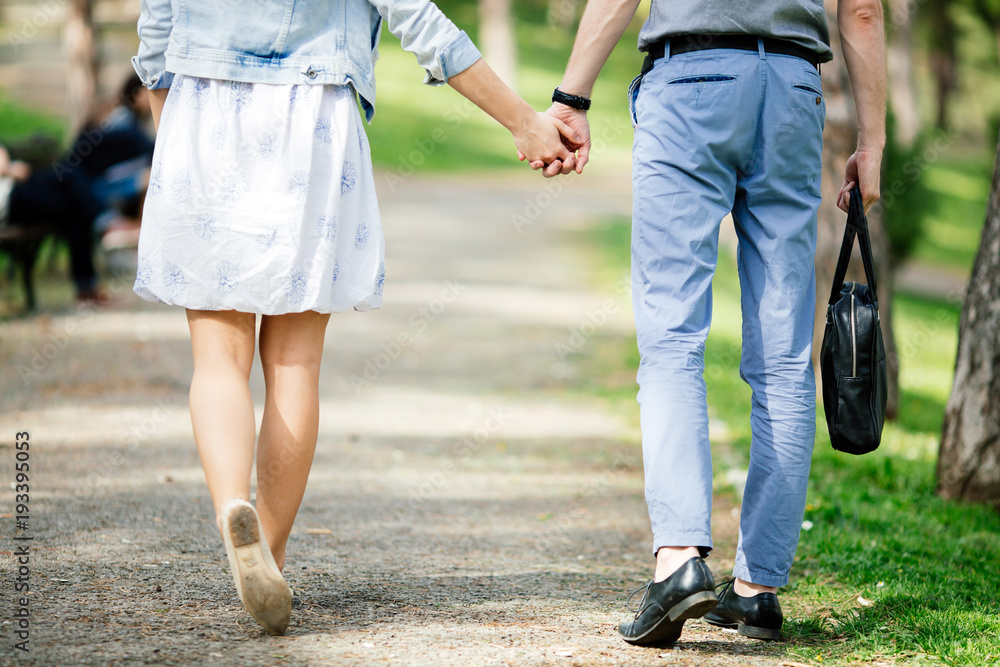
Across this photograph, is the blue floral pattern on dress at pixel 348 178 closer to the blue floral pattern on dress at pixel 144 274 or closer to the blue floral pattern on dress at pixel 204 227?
the blue floral pattern on dress at pixel 204 227

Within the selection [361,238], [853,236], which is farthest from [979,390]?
[361,238]

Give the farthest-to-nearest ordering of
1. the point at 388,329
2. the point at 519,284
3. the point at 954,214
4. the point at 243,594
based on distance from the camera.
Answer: the point at 954,214, the point at 519,284, the point at 388,329, the point at 243,594

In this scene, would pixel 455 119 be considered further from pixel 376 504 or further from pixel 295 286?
pixel 295 286

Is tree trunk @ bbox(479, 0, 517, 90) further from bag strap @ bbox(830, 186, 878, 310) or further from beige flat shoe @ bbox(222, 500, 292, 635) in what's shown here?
beige flat shoe @ bbox(222, 500, 292, 635)

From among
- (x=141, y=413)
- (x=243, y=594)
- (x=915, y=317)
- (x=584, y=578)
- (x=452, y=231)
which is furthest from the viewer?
(x=452, y=231)

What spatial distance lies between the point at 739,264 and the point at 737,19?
62cm

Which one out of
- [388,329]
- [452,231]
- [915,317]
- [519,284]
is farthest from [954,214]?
[388,329]

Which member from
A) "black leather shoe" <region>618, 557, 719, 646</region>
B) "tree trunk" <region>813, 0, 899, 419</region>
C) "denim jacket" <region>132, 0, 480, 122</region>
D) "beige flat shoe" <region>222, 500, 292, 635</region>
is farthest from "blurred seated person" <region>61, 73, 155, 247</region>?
"black leather shoe" <region>618, 557, 719, 646</region>

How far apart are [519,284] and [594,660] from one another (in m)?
8.66

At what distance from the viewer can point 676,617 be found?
235 centimetres

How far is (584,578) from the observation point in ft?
10.5

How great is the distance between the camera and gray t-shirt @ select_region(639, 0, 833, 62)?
2424mm

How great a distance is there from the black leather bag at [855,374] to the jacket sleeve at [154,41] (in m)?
1.84

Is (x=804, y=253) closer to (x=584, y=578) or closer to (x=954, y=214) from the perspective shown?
(x=584, y=578)
